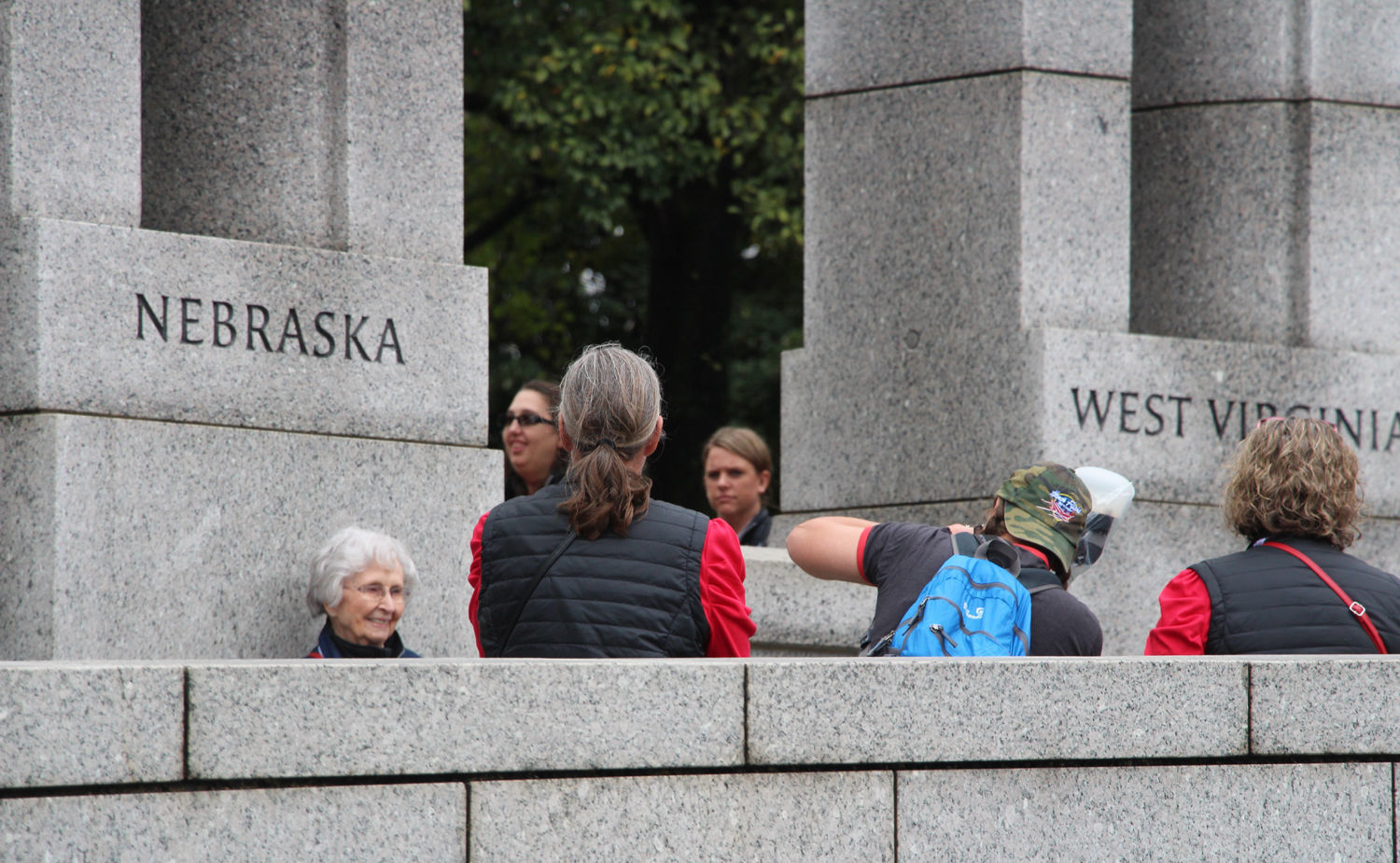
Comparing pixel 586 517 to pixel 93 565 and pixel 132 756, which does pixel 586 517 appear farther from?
pixel 93 565

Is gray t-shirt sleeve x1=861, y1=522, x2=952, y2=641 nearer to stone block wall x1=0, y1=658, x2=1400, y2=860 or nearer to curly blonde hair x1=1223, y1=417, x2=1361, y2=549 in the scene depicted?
stone block wall x1=0, y1=658, x2=1400, y2=860

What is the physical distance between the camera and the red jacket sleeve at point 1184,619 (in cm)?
484

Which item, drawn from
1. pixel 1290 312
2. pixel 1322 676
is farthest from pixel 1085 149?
pixel 1322 676

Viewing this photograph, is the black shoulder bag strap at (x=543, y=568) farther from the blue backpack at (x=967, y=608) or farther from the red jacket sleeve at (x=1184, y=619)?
the red jacket sleeve at (x=1184, y=619)

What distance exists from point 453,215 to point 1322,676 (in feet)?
11.0

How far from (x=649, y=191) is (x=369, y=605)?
9133 millimetres

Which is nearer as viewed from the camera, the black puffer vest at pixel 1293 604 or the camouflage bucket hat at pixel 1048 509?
the camouflage bucket hat at pixel 1048 509

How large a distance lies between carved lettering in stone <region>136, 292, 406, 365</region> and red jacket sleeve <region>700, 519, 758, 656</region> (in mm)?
2293

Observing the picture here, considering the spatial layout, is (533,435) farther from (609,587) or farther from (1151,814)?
(1151,814)

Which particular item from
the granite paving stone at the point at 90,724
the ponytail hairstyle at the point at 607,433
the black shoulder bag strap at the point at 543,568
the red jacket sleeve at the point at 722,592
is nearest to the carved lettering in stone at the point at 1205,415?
the red jacket sleeve at the point at 722,592

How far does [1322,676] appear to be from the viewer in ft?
14.7

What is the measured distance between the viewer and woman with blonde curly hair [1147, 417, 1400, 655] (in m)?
4.77

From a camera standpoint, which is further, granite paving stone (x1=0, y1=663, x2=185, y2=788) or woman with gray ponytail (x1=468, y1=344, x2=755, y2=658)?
woman with gray ponytail (x1=468, y1=344, x2=755, y2=658)

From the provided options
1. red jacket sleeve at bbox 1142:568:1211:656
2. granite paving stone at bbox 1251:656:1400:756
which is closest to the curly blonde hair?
red jacket sleeve at bbox 1142:568:1211:656
